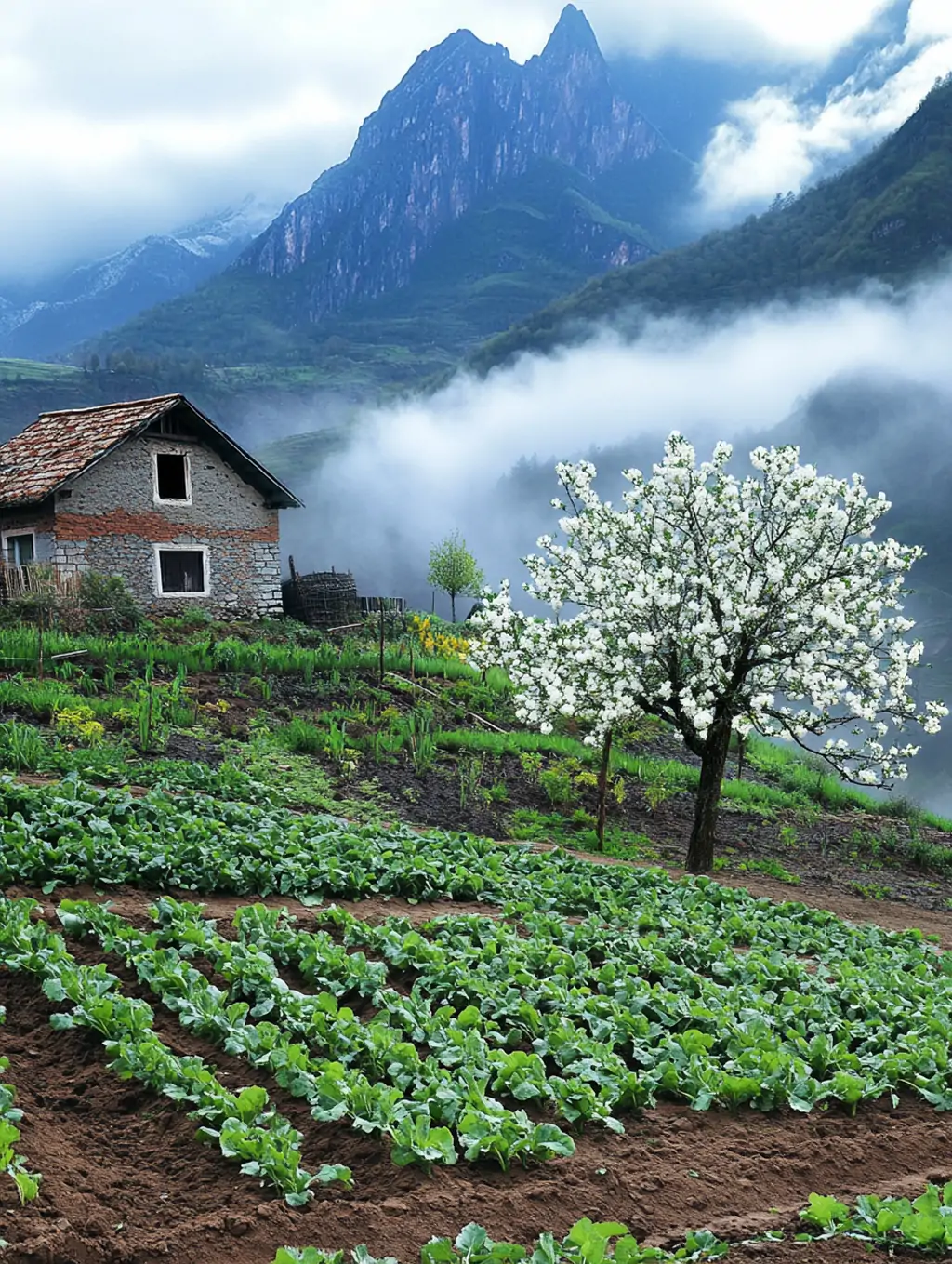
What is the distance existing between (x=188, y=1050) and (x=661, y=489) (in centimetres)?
982

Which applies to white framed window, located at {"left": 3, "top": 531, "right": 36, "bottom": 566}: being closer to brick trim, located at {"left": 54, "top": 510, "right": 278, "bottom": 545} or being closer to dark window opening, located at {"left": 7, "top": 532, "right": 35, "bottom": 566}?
dark window opening, located at {"left": 7, "top": 532, "right": 35, "bottom": 566}

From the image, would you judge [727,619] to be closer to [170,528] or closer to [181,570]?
[170,528]

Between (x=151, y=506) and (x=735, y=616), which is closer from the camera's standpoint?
(x=735, y=616)

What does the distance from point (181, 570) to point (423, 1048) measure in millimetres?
26919

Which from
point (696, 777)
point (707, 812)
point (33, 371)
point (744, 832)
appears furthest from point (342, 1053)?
point (33, 371)

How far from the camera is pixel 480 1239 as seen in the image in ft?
13.4

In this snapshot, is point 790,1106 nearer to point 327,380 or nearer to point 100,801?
point 100,801

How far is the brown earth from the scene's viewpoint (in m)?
4.25

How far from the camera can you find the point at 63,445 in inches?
1225

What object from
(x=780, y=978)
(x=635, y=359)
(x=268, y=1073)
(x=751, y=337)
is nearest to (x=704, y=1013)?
(x=780, y=978)

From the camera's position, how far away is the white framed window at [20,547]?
98.1ft

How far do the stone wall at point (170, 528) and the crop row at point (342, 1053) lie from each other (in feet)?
78.0

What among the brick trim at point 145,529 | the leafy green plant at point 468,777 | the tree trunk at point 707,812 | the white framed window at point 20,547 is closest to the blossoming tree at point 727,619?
the tree trunk at point 707,812

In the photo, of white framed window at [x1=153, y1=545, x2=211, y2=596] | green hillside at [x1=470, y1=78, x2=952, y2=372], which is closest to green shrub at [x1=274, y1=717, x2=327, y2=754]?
white framed window at [x1=153, y1=545, x2=211, y2=596]
